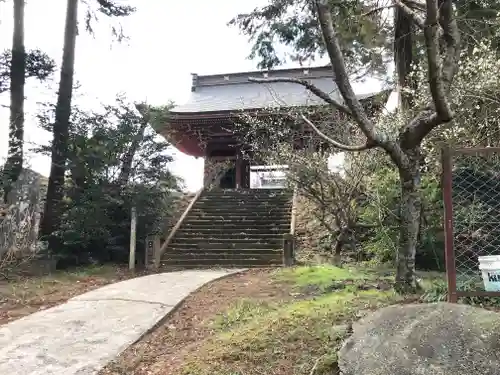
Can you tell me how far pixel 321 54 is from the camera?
10164mm

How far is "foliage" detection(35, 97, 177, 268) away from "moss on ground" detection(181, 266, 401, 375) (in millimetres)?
5436

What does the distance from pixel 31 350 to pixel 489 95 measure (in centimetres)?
687

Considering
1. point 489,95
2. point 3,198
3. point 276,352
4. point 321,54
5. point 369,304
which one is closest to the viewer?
point 276,352

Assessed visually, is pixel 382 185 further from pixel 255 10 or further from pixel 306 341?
pixel 306 341

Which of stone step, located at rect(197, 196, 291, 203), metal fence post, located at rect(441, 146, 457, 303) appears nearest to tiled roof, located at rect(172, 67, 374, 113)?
stone step, located at rect(197, 196, 291, 203)

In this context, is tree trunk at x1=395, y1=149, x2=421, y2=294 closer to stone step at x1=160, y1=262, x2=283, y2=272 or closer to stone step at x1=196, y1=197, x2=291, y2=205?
stone step at x1=160, y1=262, x2=283, y2=272

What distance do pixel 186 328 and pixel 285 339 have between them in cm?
178

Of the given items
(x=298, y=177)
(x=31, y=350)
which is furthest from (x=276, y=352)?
(x=298, y=177)

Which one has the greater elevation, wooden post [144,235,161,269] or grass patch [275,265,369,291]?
wooden post [144,235,161,269]

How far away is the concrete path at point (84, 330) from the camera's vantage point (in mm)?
3770

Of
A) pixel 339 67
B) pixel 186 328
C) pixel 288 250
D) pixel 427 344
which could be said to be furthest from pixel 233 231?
pixel 427 344

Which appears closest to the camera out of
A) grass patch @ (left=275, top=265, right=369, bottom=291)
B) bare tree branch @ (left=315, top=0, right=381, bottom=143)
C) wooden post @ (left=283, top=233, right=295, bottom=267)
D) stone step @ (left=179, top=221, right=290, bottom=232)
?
bare tree branch @ (left=315, top=0, right=381, bottom=143)

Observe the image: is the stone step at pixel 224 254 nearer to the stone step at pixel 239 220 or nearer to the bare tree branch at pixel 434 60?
the stone step at pixel 239 220

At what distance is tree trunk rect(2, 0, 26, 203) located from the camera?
30.4 feet
